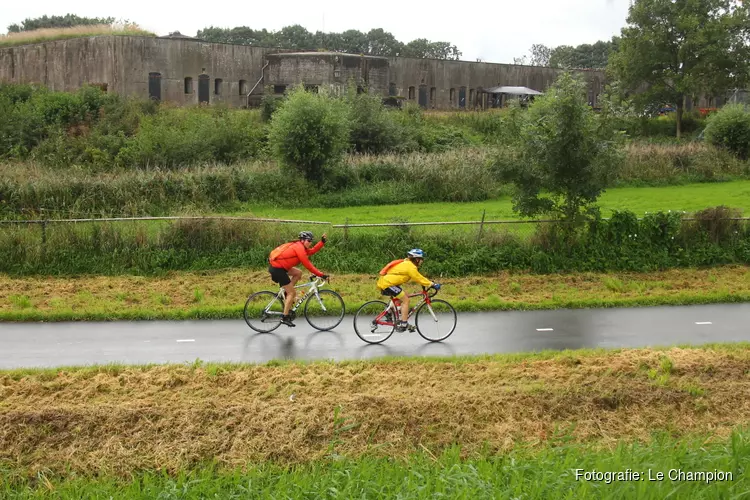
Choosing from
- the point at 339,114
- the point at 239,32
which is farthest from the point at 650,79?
the point at 239,32

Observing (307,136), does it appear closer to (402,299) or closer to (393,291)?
(402,299)

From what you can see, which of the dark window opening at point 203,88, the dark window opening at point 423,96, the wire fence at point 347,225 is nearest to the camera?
the wire fence at point 347,225

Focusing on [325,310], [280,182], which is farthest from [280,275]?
[280,182]

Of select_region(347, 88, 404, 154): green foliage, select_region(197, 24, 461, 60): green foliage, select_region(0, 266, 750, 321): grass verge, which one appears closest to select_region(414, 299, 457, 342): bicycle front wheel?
select_region(0, 266, 750, 321): grass verge

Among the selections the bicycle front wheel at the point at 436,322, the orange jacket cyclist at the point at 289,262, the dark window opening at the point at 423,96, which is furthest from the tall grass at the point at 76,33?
the bicycle front wheel at the point at 436,322

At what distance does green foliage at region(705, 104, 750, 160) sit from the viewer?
39.8 metres

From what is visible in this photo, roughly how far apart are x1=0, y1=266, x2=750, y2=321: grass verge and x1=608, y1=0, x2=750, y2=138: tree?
104ft

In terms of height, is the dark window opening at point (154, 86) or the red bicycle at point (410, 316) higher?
the dark window opening at point (154, 86)

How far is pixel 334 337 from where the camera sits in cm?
1571

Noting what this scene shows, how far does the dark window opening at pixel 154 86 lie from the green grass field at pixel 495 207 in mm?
20627

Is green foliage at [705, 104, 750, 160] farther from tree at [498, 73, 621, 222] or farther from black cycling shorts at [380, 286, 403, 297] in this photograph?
black cycling shorts at [380, 286, 403, 297]

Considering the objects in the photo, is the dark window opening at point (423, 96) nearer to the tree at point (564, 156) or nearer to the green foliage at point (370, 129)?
the green foliage at point (370, 129)

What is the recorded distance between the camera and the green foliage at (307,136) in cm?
3103

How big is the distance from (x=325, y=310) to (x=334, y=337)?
36.9 inches
